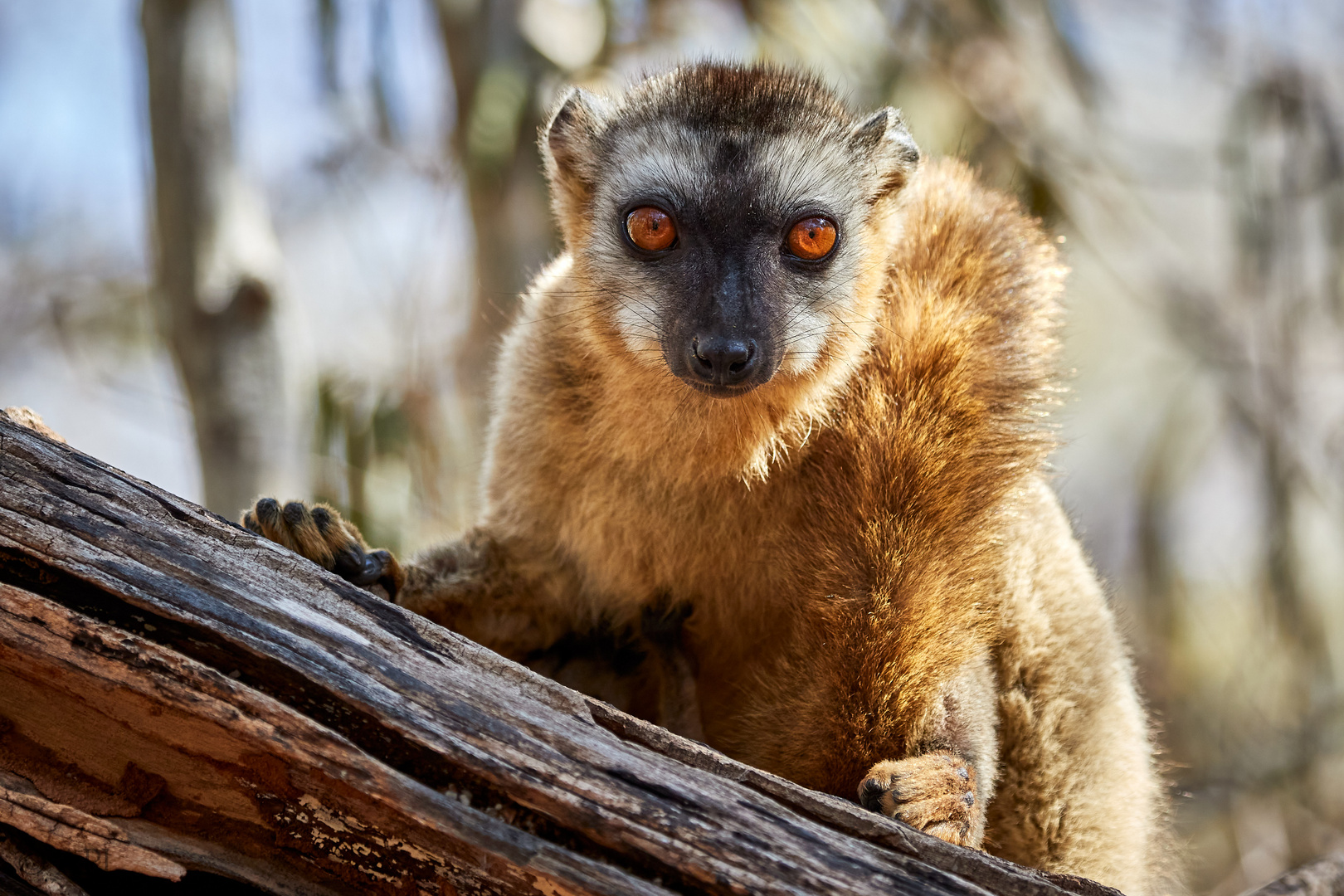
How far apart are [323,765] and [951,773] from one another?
1465 millimetres

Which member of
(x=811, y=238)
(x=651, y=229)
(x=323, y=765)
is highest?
(x=811, y=238)

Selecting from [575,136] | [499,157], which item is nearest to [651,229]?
[575,136]

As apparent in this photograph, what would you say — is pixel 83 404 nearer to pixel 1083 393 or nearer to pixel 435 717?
pixel 435 717

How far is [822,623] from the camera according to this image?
3.02 m

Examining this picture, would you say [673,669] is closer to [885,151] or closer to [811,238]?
[811,238]

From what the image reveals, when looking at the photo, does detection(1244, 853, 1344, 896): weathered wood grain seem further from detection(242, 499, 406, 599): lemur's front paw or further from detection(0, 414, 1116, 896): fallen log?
detection(242, 499, 406, 599): lemur's front paw

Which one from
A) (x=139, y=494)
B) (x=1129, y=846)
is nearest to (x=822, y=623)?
(x=1129, y=846)

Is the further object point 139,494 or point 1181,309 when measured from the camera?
point 1181,309

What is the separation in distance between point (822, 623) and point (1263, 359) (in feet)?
20.6

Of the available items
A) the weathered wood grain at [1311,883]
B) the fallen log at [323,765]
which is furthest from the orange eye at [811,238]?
the weathered wood grain at [1311,883]

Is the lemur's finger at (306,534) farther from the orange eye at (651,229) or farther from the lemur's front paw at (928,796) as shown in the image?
the lemur's front paw at (928,796)

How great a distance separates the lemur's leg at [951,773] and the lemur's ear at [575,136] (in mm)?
1942

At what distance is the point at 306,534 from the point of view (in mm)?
3021

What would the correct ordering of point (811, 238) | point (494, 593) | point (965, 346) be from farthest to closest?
point (494, 593), point (811, 238), point (965, 346)
